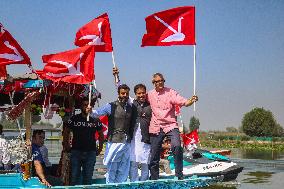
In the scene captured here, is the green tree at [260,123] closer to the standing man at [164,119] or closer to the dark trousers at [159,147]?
the dark trousers at [159,147]

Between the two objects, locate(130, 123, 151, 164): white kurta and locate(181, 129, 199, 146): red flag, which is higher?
locate(130, 123, 151, 164): white kurta

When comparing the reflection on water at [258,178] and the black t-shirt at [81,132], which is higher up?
the black t-shirt at [81,132]

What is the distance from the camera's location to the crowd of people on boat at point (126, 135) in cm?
878

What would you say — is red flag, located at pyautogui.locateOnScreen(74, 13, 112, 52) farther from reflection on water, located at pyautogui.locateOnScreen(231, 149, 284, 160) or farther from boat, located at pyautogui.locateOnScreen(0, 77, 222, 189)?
reflection on water, located at pyautogui.locateOnScreen(231, 149, 284, 160)

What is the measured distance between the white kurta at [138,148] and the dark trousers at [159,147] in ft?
0.60

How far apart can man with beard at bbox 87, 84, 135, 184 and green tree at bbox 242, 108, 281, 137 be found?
109492 mm

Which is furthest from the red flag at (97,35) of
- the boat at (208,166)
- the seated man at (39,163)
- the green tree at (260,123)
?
the green tree at (260,123)

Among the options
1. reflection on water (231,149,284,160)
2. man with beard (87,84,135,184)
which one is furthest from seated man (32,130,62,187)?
reflection on water (231,149,284,160)

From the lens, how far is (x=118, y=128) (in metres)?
8.83

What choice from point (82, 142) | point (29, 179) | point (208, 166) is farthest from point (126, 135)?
point (208, 166)

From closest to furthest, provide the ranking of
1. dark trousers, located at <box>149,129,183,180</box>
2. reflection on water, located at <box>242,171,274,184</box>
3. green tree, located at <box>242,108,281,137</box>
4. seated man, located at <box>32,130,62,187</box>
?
seated man, located at <box>32,130,62,187</box> → dark trousers, located at <box>149,129,183,180</box> → reflection on water, located at <box>242,171,274,184</box> → green tree, located at <box>242,108,281,137</box>

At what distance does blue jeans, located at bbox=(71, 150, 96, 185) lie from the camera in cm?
880

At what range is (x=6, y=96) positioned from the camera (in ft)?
32.3

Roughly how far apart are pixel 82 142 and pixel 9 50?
7.55 feet
